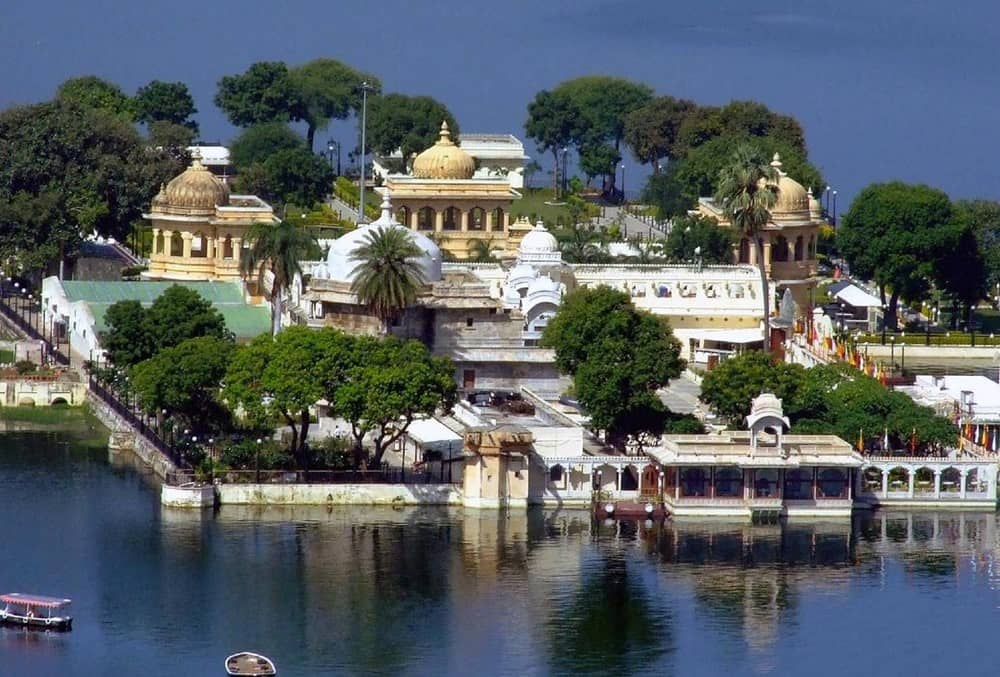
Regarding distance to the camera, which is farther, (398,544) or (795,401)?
(795,401)

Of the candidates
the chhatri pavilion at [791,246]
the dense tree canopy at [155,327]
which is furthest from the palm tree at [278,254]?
the chhatri pavilion at [791,246]

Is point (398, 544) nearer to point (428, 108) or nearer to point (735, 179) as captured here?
point (735, 179)

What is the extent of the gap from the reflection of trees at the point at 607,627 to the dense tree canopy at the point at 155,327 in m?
25.9

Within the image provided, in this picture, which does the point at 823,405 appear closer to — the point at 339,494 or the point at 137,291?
the point at 339,494

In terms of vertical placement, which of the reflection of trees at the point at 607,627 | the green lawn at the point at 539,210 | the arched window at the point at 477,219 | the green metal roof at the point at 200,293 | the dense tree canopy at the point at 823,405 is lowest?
the reflection of trees at the point at 607,627

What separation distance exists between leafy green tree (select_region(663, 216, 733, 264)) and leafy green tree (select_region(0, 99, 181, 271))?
75.9 feet

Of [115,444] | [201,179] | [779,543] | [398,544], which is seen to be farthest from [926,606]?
[201,179]

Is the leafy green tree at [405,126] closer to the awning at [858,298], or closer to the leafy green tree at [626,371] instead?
the awning at [858,298]

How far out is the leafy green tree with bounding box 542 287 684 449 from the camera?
414 feet

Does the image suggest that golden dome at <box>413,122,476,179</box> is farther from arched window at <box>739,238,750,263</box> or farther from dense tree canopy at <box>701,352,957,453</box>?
dense tree canopy at <box>701,352,957,453</box>

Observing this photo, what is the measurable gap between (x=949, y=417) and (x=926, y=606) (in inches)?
821

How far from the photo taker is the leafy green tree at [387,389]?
121 metres

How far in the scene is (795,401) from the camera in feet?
416

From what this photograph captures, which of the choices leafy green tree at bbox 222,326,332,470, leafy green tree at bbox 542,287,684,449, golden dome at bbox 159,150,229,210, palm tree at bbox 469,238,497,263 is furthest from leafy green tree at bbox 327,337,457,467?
golden dome at bbox 159,150,229,210
